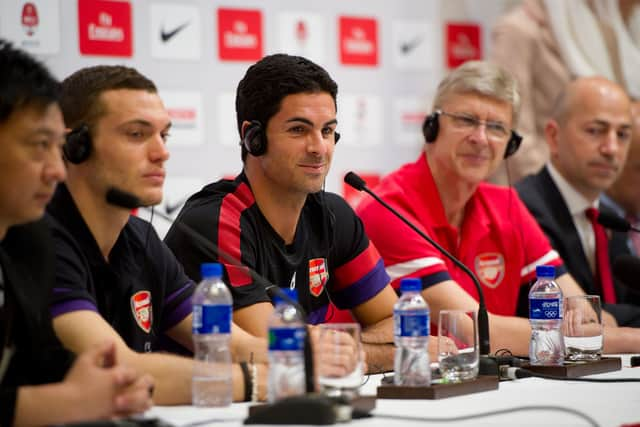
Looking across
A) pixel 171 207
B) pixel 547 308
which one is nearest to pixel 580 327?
pixel 547 308

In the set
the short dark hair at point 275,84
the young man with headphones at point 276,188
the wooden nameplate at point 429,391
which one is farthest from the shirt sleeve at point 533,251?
the wooden nameplate at point 429,391

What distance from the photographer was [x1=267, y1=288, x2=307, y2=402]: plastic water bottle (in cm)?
181

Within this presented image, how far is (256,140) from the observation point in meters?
2.63

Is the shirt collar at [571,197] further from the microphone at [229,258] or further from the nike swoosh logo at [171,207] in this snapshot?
the microphone at [229,258]

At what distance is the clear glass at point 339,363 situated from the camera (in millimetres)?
1889

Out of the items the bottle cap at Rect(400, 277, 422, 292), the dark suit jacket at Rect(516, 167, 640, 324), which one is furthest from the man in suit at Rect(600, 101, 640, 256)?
the bottle cap at Rect(400, 277, 422, 292)

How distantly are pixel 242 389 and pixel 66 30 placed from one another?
6.85ft

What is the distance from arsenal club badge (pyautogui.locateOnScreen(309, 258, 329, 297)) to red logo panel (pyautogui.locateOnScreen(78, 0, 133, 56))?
4.59 feet

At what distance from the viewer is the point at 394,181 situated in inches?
131

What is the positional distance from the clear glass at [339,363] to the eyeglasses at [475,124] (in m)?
1.54

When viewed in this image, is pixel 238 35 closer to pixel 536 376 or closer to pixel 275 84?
pixel 275 84

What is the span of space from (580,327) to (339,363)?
2.91ft

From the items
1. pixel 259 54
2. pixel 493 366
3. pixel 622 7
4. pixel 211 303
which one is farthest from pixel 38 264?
pixel 622 7

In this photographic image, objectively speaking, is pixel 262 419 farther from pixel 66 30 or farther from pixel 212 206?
pixel 66 30
